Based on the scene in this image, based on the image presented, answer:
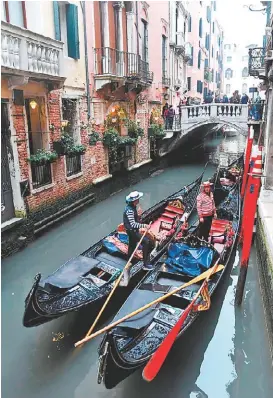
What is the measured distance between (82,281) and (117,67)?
5672mm

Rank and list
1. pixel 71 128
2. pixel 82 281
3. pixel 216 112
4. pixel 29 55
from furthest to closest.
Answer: pixel 216 112, pixel 71 128, pixel 29 55, pixel 82 281

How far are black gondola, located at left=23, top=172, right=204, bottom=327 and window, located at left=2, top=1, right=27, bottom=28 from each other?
328 centimetres

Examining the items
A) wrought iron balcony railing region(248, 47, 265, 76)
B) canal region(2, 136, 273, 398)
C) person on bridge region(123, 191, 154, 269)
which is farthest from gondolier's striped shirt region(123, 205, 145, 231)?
wrought iron balcony railing region(248, 47, 265, 76)

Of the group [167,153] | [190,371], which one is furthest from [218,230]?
[167,153]

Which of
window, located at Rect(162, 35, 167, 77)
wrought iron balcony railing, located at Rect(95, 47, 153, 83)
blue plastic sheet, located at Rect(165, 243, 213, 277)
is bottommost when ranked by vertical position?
blue plastic sheet, located at Rect(165, 243, 213, 277)

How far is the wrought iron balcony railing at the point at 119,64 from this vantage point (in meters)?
7.15

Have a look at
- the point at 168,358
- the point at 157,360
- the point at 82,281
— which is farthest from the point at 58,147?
the point at 157,360

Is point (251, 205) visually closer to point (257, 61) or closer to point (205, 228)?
point (205, 228)

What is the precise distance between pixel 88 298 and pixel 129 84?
20.2 ft

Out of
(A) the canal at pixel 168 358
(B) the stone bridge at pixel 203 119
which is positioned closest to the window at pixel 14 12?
(A) the canal at pixel 168 358

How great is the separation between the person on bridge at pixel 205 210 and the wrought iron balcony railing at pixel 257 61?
17.0 ft

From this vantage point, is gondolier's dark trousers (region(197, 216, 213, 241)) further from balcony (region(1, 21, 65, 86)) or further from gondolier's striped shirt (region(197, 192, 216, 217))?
balcony (region(1, 21, 65, 86))

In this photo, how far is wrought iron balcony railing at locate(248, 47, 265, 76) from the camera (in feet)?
27.9

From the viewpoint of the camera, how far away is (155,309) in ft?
9.84
